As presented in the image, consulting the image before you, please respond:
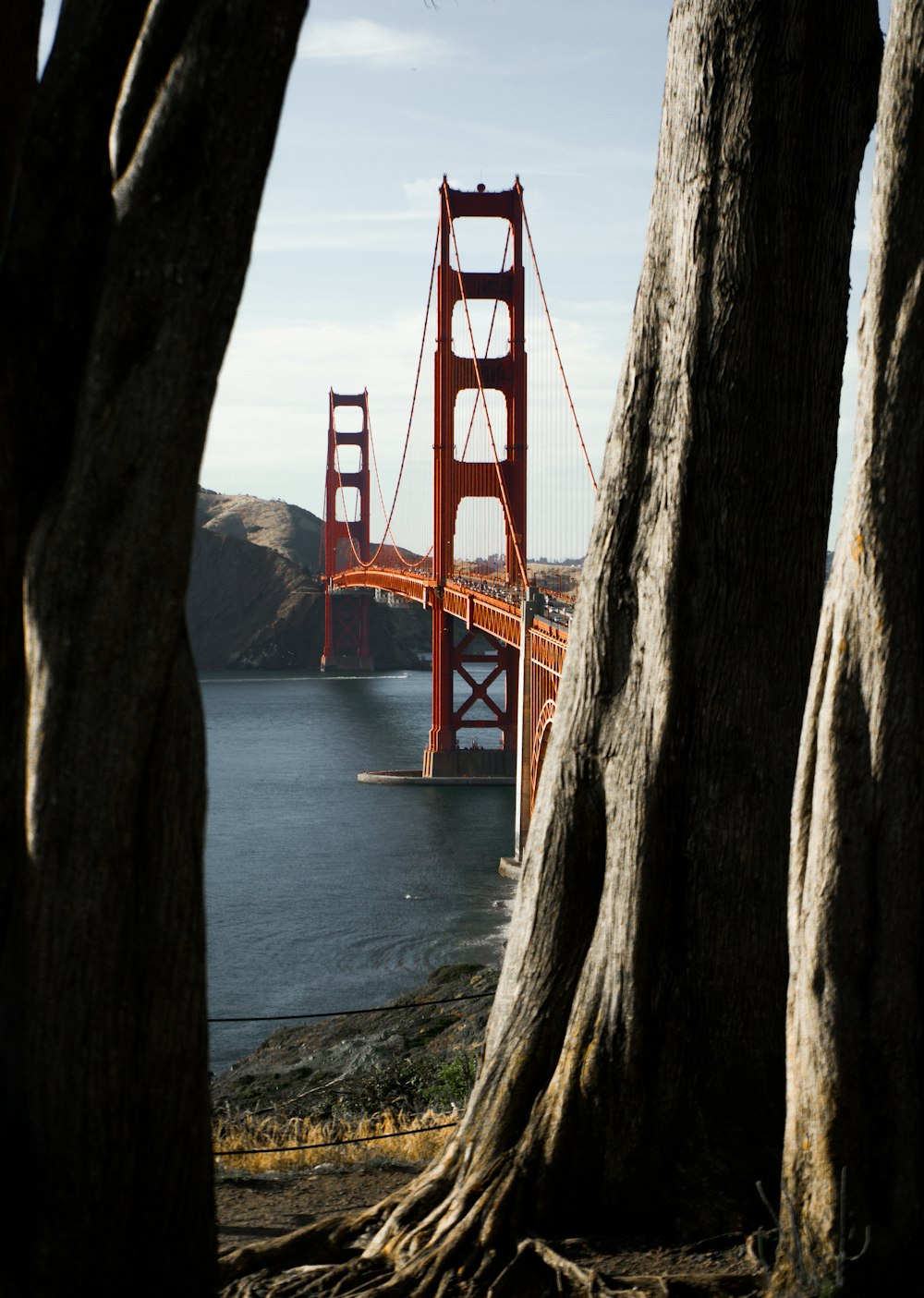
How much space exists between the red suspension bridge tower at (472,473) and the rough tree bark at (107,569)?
2866cm

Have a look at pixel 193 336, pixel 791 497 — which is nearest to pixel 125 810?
pixel 193 336

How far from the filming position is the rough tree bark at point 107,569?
2066 millimetres

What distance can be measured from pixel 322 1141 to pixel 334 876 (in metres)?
18.7

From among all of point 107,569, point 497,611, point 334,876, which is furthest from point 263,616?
point 107,569

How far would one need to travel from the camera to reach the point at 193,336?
208 cm

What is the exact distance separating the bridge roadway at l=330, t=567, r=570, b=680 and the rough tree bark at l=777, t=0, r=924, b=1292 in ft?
47.1

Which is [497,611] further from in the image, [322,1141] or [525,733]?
[322,1141]

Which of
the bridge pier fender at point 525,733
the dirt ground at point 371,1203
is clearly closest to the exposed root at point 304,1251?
the dirt ground at point 371,1203

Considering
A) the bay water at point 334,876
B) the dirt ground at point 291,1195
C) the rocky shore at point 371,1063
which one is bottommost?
the bay water at point 334,876

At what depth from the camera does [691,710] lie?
3.00m

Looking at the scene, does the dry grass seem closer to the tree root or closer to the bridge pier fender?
the tree root

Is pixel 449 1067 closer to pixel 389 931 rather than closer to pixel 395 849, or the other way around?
pixel 389 931

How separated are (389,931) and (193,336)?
19.0 meters

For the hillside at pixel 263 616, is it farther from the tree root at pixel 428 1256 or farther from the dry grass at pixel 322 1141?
the tree root at pixel 428 1256
